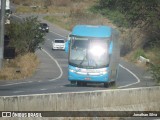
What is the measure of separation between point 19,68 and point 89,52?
14.6 metres

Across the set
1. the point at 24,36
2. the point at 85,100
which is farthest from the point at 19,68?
the point at 85,100

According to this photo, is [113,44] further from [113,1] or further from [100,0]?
[100,0]

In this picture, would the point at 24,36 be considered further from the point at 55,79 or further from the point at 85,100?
the point at 85,100

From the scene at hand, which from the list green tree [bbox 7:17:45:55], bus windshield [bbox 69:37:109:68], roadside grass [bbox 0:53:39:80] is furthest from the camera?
green tree [bbox 7:17:45:55]

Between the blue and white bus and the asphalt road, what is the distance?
0.92m

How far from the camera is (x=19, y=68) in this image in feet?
152

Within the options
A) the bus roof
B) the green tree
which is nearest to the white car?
the green tree

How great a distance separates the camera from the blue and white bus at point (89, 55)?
3306 cm

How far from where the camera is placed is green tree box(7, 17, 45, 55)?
171 ft

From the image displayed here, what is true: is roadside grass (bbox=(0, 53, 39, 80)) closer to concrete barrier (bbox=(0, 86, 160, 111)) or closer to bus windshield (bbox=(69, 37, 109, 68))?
bus windshield (bbox=(69, 37, 109, 68))

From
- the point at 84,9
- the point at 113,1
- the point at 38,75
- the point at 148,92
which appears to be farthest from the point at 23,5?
the point at 148,92

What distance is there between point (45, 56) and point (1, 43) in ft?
74.2

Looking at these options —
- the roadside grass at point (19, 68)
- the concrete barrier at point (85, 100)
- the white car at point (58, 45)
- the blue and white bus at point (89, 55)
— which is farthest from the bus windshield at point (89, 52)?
the white car at point (58, 45)

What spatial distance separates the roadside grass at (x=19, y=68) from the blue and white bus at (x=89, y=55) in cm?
996
